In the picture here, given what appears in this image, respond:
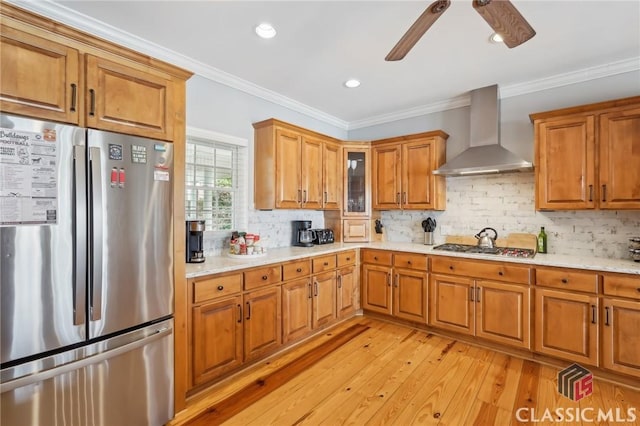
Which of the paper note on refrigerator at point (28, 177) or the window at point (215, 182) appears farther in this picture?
the window at point (215, 182)

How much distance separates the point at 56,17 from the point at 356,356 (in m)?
3.57

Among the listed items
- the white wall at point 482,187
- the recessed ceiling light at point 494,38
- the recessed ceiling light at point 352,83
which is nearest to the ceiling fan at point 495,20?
the recessed ceiling light at point 494,38

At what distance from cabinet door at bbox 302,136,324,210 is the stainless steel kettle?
75.4 inches

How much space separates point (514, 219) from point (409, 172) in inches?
51.0

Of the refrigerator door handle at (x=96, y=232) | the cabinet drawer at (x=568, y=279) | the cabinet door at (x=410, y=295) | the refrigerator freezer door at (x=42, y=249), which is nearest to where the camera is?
the refrigerator freezer door at (x=42, y=249)

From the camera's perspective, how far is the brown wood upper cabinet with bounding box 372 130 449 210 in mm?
3773

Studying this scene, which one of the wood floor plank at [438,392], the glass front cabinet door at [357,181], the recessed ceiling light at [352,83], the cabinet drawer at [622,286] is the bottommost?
the wood floor plank at [438,392]

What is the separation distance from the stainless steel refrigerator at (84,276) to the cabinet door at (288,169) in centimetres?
145

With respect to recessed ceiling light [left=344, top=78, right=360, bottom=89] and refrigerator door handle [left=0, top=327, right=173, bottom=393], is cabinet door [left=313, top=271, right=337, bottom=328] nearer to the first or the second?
refrigerator door handle [left=0, top=327, right=173, bottom=393]

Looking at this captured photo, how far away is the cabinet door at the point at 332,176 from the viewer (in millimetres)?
3936

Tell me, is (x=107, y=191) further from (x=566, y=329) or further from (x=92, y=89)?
(x=566, y=329)

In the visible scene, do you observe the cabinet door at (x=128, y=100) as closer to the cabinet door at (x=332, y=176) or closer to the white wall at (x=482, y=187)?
the white wall at (x=482, y=187)

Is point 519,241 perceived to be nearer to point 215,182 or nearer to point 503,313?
point 503,313

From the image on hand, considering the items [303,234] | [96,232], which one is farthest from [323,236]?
[96,232]
